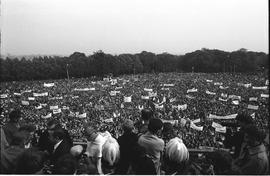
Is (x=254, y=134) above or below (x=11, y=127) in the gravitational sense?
above

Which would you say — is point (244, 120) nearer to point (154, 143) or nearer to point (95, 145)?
point (154, 143)

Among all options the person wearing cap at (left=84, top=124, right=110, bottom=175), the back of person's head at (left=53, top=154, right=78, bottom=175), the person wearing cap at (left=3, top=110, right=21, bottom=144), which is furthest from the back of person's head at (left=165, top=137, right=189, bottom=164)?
the person wearing cap at (left=3, top=110, right=21, bottom=144)

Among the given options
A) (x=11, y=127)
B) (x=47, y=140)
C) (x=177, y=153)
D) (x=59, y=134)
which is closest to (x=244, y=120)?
(x=177, y=153)

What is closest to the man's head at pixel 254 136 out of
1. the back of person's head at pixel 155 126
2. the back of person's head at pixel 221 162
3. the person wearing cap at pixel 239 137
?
the back of person's head at pixel 221 162

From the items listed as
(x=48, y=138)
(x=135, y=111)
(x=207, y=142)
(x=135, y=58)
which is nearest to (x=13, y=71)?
(x=135, y=58)

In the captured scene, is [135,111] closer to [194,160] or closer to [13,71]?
[194,160]

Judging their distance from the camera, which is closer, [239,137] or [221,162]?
[221,162]
